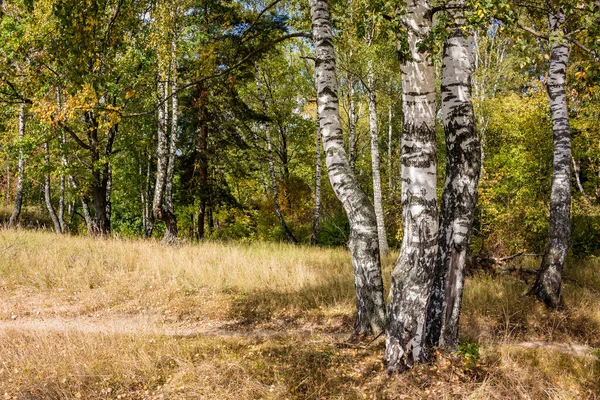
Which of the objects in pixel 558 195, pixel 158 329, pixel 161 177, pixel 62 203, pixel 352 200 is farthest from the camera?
pixel 62 203

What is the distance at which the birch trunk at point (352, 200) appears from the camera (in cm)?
501

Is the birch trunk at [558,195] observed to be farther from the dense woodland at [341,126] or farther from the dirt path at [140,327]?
the dirt path at [140,327]

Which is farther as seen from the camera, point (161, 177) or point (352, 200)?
point (161, 177)

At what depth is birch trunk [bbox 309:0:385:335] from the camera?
5.01 metres

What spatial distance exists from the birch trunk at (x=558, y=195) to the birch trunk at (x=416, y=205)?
4.51 meters

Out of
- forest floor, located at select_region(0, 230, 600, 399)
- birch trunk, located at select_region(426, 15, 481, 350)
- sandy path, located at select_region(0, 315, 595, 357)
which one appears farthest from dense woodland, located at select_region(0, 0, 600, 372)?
sandy path, located at select_region(0, 315, 595, 357)

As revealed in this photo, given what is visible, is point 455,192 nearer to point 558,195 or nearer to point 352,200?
point 352,200

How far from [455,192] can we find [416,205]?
2.04 feet

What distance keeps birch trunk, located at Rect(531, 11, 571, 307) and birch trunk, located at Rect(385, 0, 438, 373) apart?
4508 millimetres

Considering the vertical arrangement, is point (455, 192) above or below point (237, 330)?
above

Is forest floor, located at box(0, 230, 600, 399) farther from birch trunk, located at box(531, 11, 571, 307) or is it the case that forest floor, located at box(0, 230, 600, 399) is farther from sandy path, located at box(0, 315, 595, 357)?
birch trunk, located at box(531, 11, 571, 307)

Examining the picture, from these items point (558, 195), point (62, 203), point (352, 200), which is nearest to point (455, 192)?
point (352, 200)

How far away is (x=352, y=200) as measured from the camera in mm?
5109

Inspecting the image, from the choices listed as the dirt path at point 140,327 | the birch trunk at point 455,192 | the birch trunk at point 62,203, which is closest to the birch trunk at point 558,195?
the birch trunk at point 455,192
